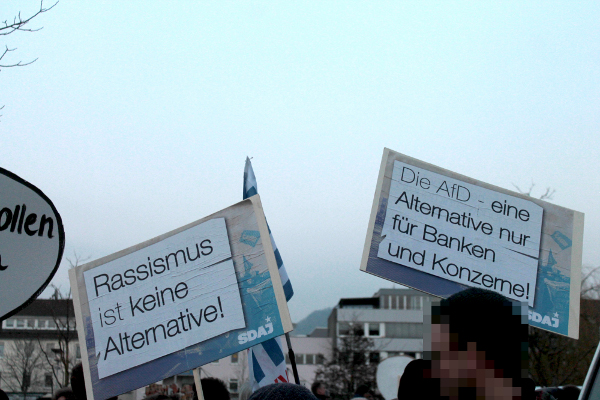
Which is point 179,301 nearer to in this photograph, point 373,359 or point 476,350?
point 476,350

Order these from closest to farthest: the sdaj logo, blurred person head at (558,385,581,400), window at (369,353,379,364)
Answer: the sdaj logo → blurred person head at (558,385,581,400) → window at (369,353,379,364)

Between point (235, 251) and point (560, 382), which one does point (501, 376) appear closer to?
point (235, 251)

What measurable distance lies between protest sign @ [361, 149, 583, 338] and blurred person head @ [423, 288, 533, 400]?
2268 mm

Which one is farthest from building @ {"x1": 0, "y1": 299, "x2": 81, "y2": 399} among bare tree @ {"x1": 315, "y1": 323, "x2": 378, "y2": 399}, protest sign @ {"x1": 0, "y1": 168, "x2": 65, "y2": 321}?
protest sign @ {"x1": 0, "y1": 168, "x2": 65, "y2": 321}

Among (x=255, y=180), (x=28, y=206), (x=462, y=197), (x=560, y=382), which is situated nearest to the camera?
(x=28, y=206)

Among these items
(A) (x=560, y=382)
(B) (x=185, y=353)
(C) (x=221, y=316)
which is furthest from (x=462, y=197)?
(A) (x=560, y=382)

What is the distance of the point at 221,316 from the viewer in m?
4.22

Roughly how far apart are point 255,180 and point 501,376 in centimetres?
465

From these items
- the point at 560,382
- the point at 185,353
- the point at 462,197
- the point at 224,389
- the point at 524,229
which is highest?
the point at 462,197

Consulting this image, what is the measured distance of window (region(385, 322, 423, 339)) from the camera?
7888 centimetres

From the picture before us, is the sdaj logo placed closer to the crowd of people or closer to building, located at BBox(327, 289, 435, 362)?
the crowd of people

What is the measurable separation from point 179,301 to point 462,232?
2222 millimetres

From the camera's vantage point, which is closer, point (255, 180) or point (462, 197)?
point (462, 197)

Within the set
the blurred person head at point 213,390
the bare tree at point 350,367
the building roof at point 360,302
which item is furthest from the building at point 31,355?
the blurred person head at point 213,390
